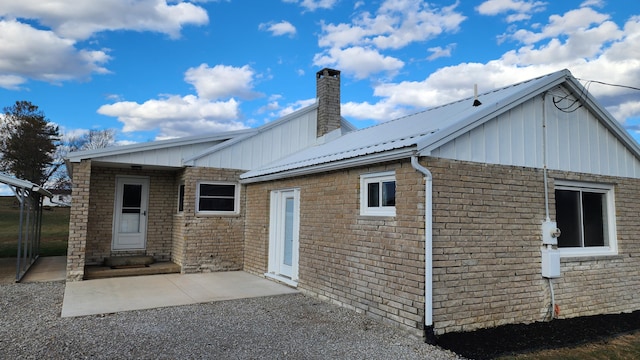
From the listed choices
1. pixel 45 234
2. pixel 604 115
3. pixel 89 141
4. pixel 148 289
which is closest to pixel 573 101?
pixel 604 115

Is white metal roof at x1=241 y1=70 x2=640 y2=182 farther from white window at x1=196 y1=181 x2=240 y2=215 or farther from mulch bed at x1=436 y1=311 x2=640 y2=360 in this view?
white window at x1=196 y1=181 x2=240 y2=215

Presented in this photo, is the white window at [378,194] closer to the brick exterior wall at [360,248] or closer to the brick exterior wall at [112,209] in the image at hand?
the brick exterior wall at [360,248]

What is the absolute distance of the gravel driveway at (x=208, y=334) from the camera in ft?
15.2

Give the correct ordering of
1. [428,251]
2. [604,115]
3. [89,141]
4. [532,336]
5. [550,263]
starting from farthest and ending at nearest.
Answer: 1. [89,141]
2. [604,115]
3. [550,263]
4. [532,336]
5. [428,251]

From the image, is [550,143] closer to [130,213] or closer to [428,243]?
[428,243]

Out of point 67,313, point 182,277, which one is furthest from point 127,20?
point 67,313

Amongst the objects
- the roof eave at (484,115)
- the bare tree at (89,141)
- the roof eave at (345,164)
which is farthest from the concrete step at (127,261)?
the bare tree at (89,141)

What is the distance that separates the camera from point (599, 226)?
24.0 feet

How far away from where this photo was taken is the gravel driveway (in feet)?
15.2

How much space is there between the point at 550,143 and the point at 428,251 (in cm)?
330

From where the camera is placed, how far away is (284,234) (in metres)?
9.48

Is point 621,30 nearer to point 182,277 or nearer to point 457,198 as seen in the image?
point 457,198

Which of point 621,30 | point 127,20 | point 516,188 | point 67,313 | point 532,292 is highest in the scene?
point 127,20

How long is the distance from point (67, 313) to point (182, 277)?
3520 mm
